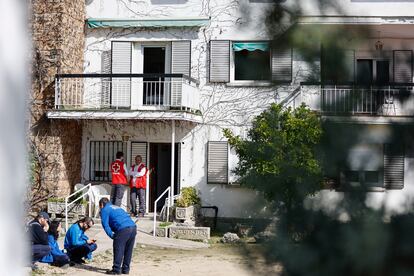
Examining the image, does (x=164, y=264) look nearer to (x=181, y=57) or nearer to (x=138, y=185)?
(x=138, y=185)

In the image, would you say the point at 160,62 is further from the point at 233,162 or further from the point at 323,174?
the point at 323,174

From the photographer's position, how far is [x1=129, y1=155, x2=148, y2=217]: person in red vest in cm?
1888

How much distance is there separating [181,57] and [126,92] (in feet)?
6.79

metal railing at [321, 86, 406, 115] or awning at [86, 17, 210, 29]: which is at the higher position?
awning at [86, 17, 210, 29]

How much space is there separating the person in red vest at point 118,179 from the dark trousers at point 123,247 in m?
6.80

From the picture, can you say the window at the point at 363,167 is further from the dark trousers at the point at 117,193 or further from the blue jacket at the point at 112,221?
the dark trousers at the point at 117,193

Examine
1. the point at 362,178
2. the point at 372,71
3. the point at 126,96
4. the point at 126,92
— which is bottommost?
the point at 362,178

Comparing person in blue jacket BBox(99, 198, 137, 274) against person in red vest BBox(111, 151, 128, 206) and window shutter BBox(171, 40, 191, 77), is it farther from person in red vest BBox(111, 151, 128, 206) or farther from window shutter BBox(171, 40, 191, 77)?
window shutter BBox(171, 40, 191, 77)

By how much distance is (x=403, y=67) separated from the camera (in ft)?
7.78

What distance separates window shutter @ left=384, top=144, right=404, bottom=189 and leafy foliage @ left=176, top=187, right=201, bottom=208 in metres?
16.0

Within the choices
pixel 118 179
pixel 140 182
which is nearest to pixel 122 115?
pixel 118 179

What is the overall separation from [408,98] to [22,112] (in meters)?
1.73

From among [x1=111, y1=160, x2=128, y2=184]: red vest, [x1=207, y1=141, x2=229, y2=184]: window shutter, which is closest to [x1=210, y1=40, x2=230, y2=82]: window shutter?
[x1=207, y1=141, x2=229, y2=184]: window shutter

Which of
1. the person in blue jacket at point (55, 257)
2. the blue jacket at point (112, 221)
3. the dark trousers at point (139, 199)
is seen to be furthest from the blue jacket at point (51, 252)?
the dark trousers at point (139, 199)
